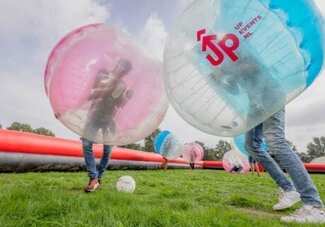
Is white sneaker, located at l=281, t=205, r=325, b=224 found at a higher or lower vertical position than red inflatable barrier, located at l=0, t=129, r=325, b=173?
lower

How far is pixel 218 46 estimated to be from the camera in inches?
85.2

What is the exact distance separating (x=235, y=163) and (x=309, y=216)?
14175 millimetres

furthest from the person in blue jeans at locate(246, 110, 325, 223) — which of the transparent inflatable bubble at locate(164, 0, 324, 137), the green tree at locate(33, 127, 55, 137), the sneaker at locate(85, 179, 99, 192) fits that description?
the green tree at locate(33, 127, 55, 137)

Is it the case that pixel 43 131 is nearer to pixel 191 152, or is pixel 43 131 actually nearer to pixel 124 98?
pixel 191 152

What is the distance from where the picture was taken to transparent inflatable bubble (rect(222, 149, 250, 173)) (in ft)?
52.2

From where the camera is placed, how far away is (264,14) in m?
2.11

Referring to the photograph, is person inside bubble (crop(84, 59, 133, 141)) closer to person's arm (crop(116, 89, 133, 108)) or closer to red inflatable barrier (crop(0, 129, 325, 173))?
person's arm (crop(116, 89, 133, 108))

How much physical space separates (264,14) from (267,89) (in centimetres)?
48

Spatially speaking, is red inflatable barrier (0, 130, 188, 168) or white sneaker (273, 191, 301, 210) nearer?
white sneaker (273, 191, 301, 210)

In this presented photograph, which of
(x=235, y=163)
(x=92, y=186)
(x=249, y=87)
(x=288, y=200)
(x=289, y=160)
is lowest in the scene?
(x=288, y=200)

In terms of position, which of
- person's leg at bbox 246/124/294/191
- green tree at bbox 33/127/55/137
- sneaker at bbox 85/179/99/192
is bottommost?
sneaker at bbox 85/179/99/192

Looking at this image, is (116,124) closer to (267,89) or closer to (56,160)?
(267,89)

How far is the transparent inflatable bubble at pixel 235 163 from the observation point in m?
15.9

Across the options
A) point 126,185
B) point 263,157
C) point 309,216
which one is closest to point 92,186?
point 126,185
